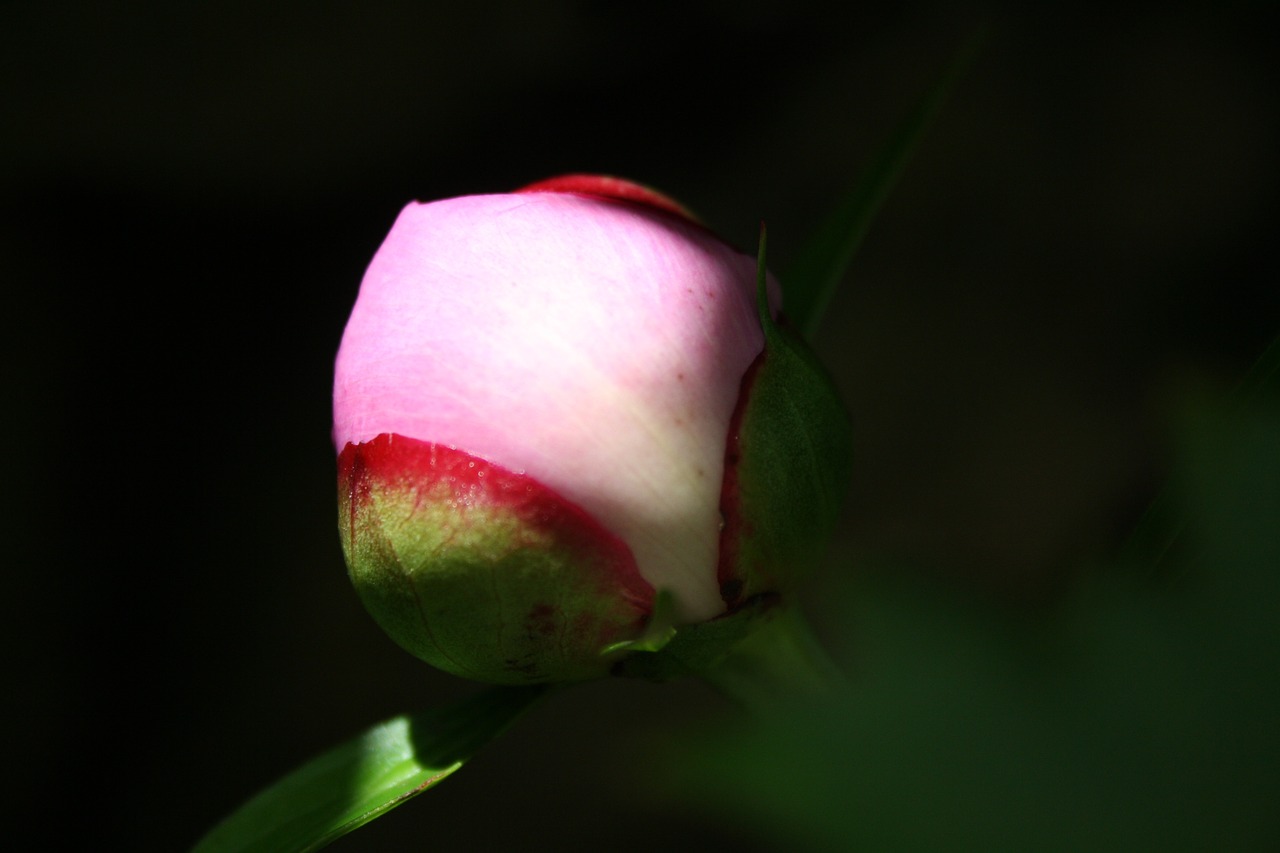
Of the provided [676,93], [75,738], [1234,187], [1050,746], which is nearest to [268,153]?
[676,93]

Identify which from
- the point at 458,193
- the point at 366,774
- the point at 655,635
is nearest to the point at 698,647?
the point at 655,635

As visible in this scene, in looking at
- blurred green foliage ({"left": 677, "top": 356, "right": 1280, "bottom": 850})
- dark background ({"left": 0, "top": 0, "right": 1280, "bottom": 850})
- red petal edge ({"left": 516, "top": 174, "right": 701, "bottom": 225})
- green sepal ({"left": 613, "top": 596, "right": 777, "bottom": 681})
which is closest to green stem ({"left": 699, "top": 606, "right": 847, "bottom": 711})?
green sepal ({"left": 613, "top": 596, "right": 777, "bottom": 681})

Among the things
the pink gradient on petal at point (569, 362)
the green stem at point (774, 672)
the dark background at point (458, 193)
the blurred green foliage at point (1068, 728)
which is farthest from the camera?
the dark background at point (458, 193)

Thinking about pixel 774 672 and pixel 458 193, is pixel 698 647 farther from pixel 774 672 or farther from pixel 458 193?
pixel 458 193

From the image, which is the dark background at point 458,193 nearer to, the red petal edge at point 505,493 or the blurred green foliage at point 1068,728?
the red petal edge at point 505,493

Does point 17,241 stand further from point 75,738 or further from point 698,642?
point 698,642

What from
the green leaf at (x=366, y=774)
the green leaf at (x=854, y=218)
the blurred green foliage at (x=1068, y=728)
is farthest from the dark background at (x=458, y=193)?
the blurred green foliage at (x=1068, y=728)
